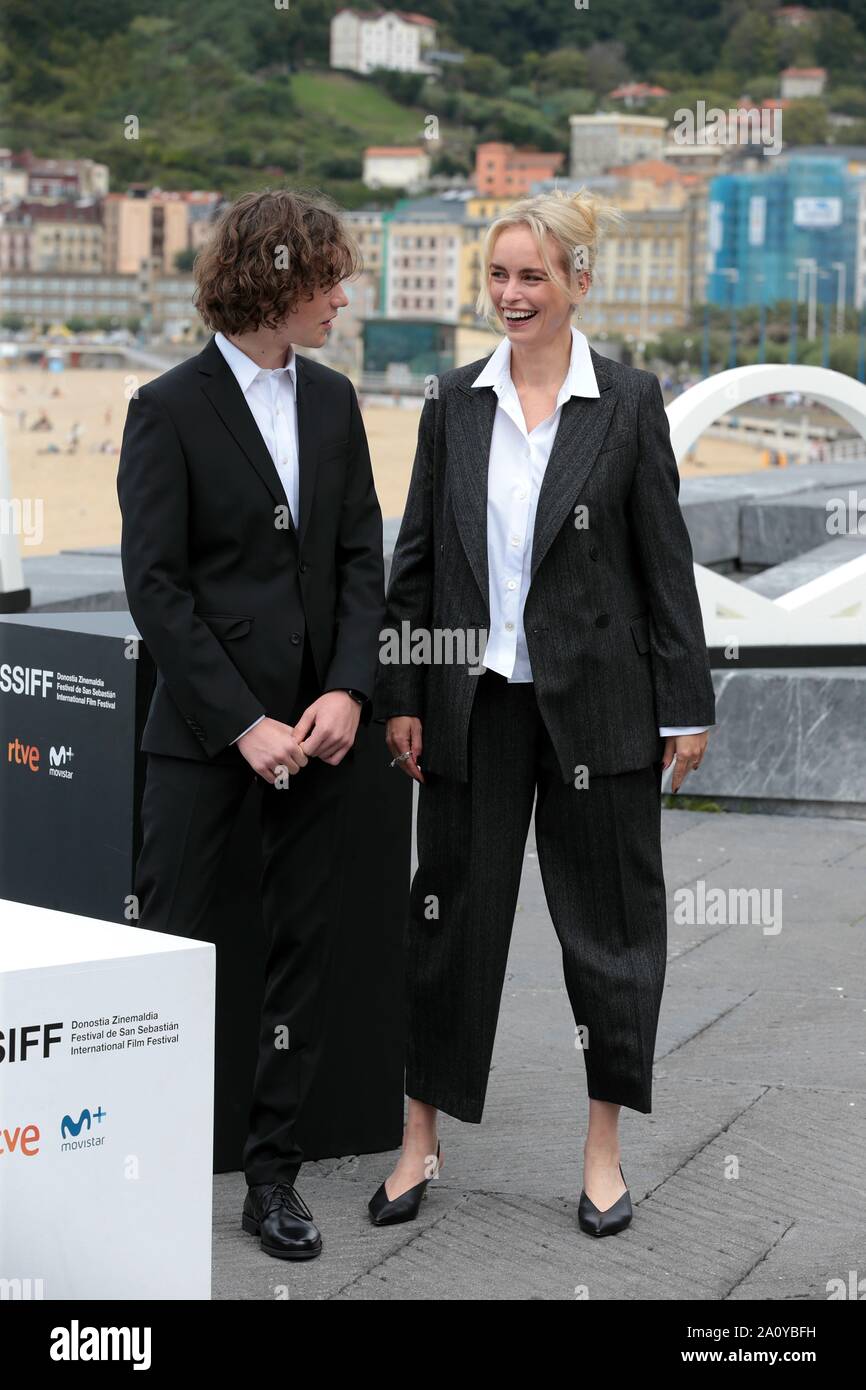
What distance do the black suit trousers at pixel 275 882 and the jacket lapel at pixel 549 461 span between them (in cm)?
35

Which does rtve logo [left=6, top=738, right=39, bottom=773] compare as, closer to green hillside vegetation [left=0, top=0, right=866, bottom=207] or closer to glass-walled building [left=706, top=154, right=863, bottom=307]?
glass-walled building [left=706, top=154, right=863, bottom=307]

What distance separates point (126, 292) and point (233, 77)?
18559mm

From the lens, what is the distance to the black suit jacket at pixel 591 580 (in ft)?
10.1

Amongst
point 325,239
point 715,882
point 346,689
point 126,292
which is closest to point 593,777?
point 346,689

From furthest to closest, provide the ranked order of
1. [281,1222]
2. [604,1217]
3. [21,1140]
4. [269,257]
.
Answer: [604,1217], [281,1222], [269,257], [21,1140]

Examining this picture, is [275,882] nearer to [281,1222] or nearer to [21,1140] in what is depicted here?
[281,1222]

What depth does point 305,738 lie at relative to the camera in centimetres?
297

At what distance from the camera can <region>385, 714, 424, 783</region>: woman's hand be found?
10.6ft

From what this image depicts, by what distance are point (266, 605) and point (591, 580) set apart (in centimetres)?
54

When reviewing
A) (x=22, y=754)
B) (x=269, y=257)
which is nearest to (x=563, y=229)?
(x=269, y=257)

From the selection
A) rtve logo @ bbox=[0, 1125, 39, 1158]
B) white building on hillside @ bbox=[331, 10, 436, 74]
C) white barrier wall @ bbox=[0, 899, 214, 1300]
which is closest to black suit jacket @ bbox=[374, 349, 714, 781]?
white barrier wall @ bbox=[0, 899, 214, 1300]

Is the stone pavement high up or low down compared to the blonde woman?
down

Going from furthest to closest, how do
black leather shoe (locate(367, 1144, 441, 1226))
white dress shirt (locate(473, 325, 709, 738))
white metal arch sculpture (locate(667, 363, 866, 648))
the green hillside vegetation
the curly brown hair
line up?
1. the green hillside vegetation
2. white metal arch sculpture (locate(667, 363, 866, 648))
3. black leather shoe (locate(367, 1144, 441, 1226))
4. white dress shirt (locate(473, 325, 709, 738))
5. the curly brown hair

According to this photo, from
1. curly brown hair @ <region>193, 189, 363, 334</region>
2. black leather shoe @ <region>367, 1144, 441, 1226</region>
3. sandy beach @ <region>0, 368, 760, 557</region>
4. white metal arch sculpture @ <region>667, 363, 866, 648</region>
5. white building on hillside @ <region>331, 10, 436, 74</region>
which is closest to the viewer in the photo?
curly brown hair @ <region>193, 189, 363, 334</region>
